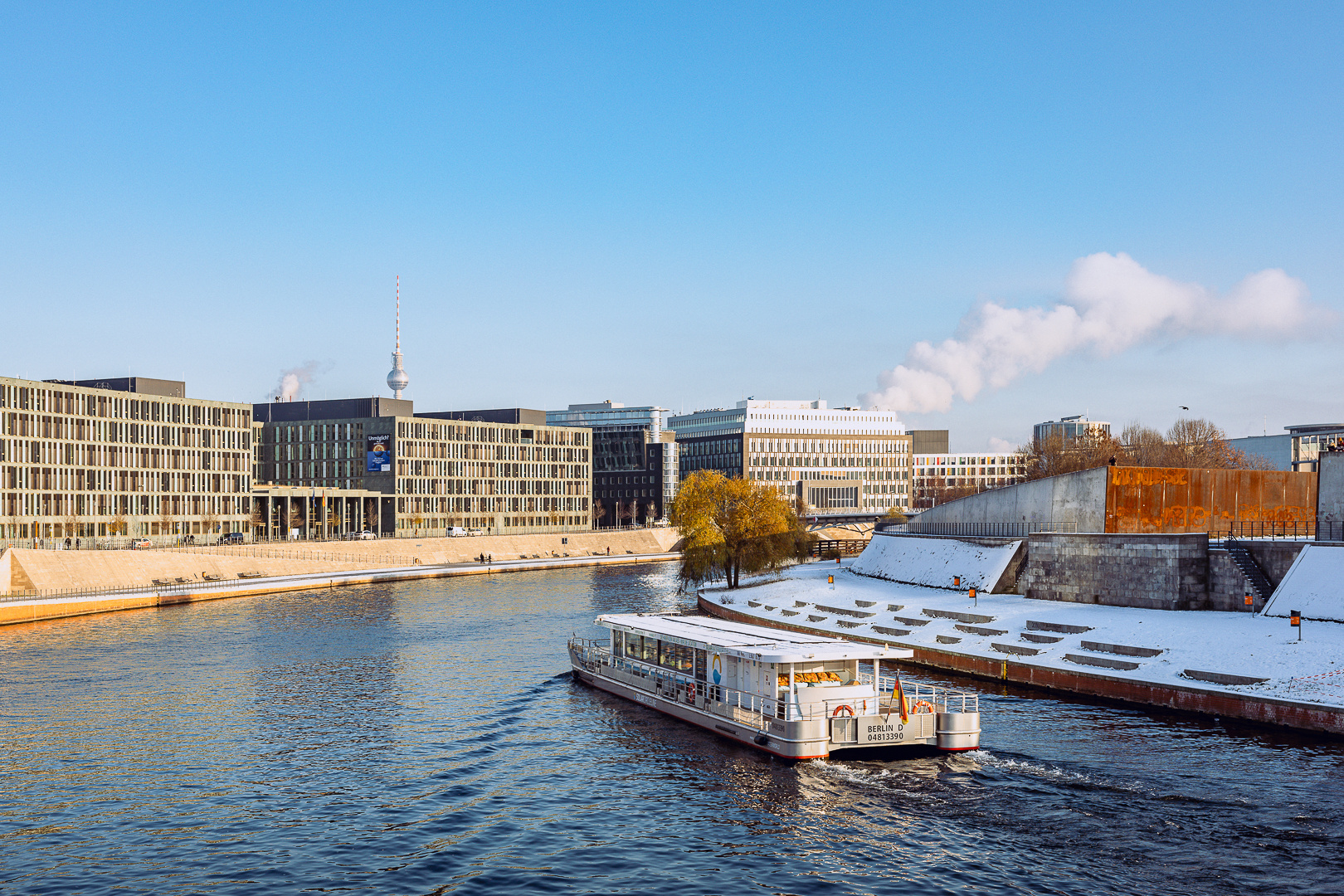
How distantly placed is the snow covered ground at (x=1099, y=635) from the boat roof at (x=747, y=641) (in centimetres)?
1032

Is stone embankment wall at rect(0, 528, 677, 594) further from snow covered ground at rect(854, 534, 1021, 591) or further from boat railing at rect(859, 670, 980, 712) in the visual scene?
boat railing at rect(859, 670, 980, 712)

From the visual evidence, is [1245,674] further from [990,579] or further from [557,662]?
[557,662]

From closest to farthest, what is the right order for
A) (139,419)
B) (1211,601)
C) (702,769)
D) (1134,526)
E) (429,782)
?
1. (429,782)
2. (702,769)
3. (1211,601)
4. (1134,526)
5. (139,419)

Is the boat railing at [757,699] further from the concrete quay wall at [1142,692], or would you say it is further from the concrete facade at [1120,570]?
the concrete facade at [1120,570]

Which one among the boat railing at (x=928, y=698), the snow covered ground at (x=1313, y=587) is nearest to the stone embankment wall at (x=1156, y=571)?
the snow covered ground at (x=1313, y=587)

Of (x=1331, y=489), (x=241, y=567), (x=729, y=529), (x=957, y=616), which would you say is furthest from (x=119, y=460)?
(x=1331, y=489)

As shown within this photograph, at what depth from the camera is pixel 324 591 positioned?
384ft

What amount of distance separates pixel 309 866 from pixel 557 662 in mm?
A: 34931

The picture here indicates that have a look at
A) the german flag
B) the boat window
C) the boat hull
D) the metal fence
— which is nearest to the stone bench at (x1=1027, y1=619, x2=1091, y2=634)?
the metal fence

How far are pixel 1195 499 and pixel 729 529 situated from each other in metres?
44.9

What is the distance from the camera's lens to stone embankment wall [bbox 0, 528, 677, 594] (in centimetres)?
10256

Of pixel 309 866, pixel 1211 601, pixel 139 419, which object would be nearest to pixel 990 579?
pixel 1211 601

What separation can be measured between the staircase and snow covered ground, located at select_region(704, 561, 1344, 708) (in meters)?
1.86

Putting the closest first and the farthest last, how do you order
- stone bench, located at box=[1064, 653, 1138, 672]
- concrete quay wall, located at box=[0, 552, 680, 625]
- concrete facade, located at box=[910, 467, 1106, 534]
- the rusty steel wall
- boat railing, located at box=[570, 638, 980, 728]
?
boat railing, located at box=[570, 638, 980, 728]
stone bench, located at box=[1064, 653, 1138, 672]
the rusty steel wall
concrete facade, located at box=[910, 467, 1106, 534]
concrete quay wall, located at box=[0, 552, 680, 625]
